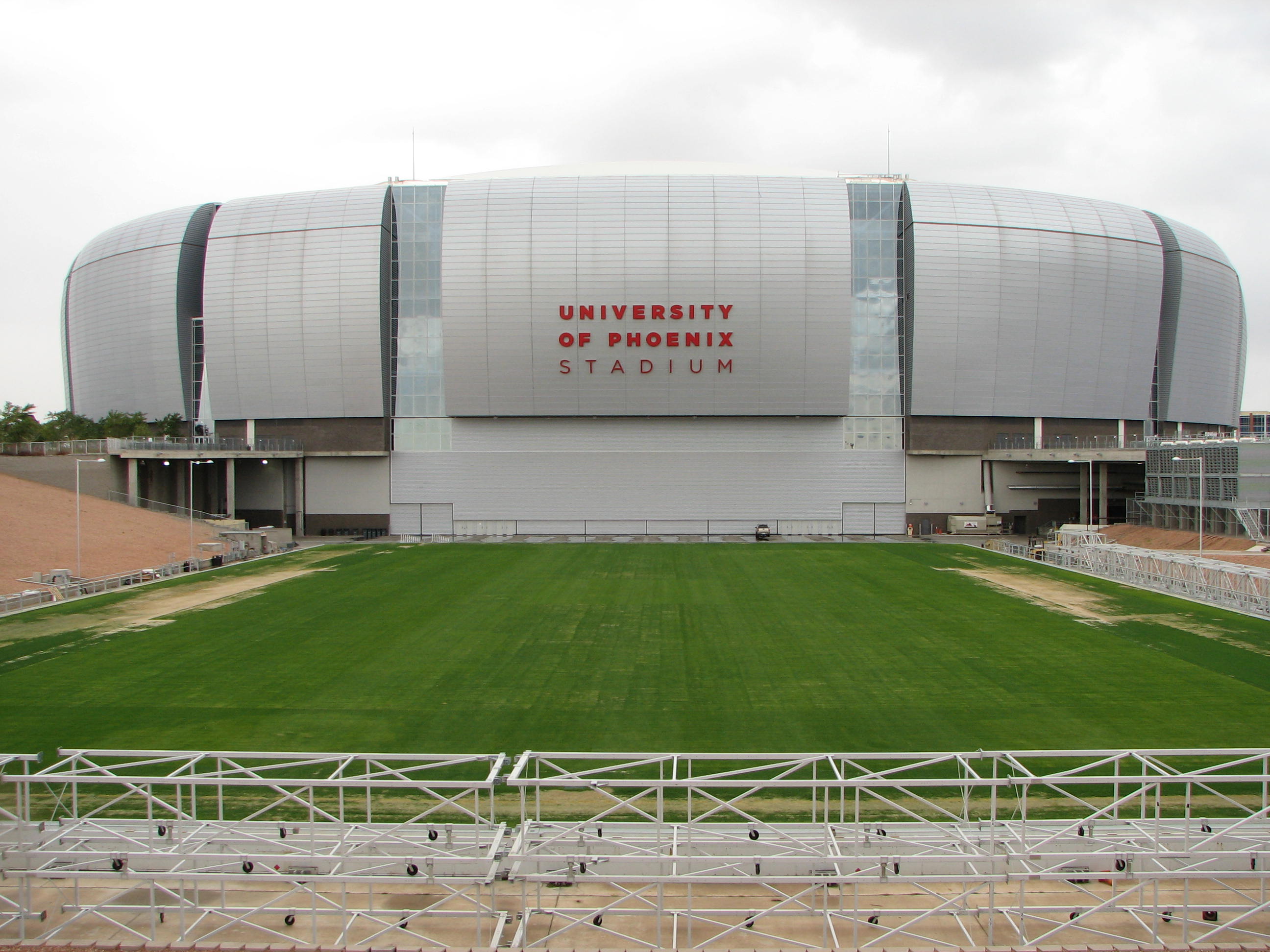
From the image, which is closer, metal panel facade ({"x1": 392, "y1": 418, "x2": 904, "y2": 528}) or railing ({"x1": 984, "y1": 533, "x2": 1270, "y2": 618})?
railing ({"x1": 984, "y1": 533, "x2": 1270, "y2": 618})

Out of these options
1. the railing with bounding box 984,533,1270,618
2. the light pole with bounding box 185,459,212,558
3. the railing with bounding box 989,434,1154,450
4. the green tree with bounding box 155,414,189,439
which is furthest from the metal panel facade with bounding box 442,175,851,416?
the green tree with bounding box 155,414,189,439

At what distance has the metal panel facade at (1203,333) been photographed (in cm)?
7094

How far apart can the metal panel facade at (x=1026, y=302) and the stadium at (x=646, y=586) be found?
1.14 ft

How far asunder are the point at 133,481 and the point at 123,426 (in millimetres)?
9263

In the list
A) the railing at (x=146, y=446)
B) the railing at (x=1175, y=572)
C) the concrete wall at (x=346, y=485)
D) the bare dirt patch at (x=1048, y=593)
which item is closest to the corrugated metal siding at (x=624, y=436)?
the concrete wall at (x=346, y=485)

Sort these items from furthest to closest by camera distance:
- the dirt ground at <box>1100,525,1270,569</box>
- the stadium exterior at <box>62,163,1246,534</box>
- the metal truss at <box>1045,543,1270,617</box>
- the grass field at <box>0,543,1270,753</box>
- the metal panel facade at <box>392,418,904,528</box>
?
1. the metal panel facade at <box>392,418,904,528</box>
2. the stadium exterior at <box>62,163,1246,534</box>
3. the dirt ground at <box>1100,525,1270,569</box>
4. the metal truss at <box>1045,543,1270,617</box>
5. the grass field at <box>0,543,1270,753</box>

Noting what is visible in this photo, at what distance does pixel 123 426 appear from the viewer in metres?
68.5

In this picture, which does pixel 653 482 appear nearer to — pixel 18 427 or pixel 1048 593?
pixel 1048 593

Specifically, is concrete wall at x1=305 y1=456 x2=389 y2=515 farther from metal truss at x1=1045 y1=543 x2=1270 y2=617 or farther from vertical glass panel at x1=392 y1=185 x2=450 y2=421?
metal truss at x1=1045 y1=543 x2=1270 y2=617

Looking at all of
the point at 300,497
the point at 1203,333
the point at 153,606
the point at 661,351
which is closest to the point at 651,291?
the point at 661,351

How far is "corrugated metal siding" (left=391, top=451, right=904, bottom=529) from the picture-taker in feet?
225

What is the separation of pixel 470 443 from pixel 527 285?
563 inches

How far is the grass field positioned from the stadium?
22 cm

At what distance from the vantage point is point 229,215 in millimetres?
68875
